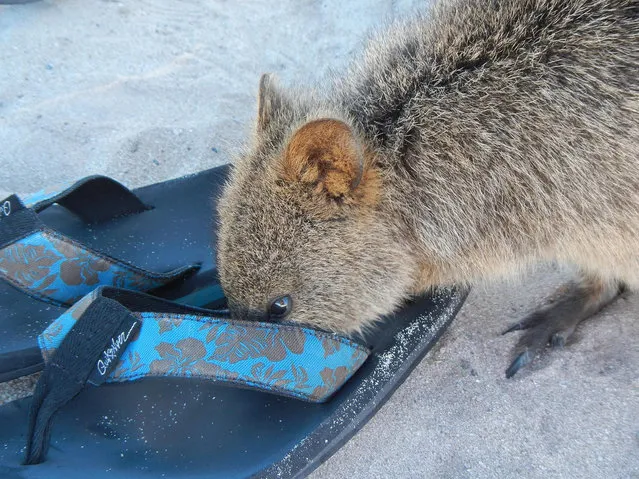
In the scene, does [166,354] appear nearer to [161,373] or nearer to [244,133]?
[161,373]

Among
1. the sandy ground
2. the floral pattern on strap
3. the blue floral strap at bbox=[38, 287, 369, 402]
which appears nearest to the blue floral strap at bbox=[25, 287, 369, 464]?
the blue floral strap at bbox=[38, 287, 369, 402]

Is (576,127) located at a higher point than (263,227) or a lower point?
higher

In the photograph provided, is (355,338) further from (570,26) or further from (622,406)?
(570,26)

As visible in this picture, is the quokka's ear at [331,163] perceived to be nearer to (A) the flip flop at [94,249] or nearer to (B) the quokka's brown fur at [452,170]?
(B) the quokka's brown fur at [452,170]

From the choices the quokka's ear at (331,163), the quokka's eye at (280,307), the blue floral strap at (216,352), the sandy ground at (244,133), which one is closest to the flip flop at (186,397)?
the blue floral strap at (216,352)

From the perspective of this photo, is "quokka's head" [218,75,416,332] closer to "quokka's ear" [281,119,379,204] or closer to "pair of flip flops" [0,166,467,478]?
"quokka's ear" [281,119,379,204]

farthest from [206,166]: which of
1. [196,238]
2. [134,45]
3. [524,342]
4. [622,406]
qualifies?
[622,406]
